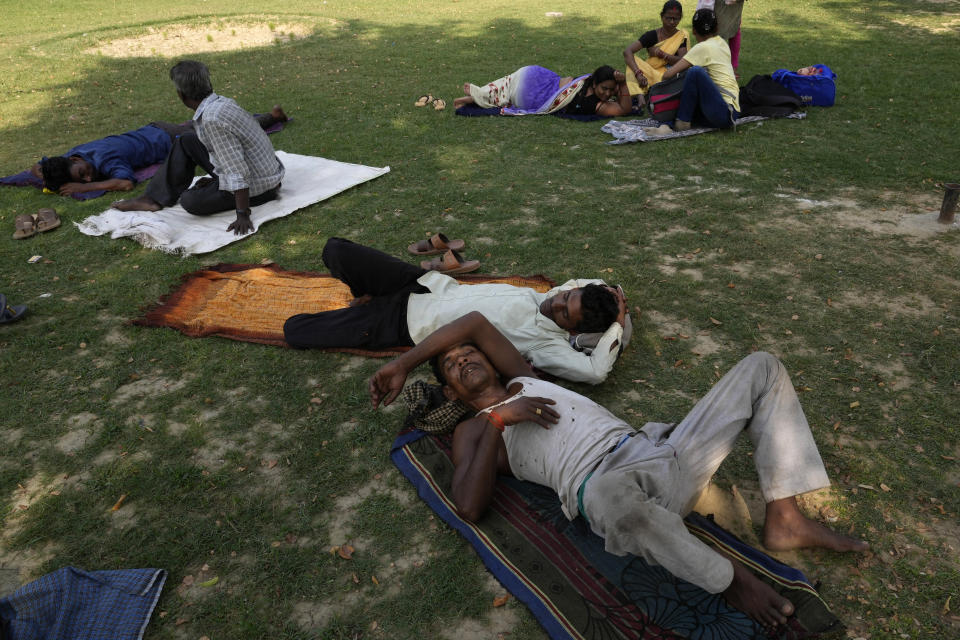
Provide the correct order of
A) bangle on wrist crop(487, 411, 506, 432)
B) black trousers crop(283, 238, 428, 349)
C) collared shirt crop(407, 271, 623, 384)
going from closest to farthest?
bangle on wrist crop(487, 411, 506, 432) < collared shirt crop(407, 271, 623, 384) < black trousers crop(283, 238, 428, 349)

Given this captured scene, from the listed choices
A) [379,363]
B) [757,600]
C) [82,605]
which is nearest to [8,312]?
[379,363]

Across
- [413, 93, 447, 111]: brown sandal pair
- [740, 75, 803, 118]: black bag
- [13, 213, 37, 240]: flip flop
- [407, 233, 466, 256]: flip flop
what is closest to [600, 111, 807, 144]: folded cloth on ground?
[740, 75, 803, 118]: black bag

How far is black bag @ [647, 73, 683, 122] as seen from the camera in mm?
8688

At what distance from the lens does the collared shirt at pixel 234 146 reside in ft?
20.8

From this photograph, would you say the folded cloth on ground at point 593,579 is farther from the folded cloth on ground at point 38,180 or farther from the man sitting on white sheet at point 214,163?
the folded cloth on ground at point 38,180

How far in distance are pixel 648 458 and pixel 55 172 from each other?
7.95 metres

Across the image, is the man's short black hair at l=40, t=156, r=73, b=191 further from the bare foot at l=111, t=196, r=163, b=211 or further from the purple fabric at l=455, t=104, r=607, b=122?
the purple fabric at l=455, t=104, r=607, b=122

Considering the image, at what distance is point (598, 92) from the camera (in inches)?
367

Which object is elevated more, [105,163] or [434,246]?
[105,163]

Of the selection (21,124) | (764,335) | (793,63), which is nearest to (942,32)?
(793,63)

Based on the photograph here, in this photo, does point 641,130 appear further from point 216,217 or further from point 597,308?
point 216,217

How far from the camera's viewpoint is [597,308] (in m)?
4.14

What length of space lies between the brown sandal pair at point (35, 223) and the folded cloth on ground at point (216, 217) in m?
0.35

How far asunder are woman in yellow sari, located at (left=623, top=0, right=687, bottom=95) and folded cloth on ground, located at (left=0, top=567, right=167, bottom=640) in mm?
9371
